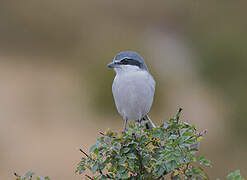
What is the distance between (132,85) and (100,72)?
286cm

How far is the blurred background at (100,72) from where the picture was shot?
4.23m

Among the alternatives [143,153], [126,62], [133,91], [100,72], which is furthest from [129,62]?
[100,72]

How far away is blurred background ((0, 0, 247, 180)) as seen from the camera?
4227 millimetres

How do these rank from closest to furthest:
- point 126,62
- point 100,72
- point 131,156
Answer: point 131,156, point 126,62, point 100,72

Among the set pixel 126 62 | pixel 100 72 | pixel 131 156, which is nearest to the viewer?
pixel 131 156

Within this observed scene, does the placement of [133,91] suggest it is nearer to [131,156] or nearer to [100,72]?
[131,156]

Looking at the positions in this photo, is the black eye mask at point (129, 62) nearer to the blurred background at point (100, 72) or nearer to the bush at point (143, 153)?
the bush at point (143, 153)

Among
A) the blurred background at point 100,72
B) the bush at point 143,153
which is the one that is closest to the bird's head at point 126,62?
the bush at point 143,153

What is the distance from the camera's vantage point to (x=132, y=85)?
1.63m

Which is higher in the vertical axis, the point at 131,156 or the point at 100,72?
the point at 100,72

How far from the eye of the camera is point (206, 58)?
4699mm

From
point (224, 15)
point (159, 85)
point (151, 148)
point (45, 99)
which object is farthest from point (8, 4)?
point (151, 148)

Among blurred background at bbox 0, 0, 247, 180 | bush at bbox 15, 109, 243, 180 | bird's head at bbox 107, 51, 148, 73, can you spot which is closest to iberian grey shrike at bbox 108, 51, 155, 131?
bird's head at bbox 107, 51, 148, 73

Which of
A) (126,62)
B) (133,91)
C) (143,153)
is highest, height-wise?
(126,62)
